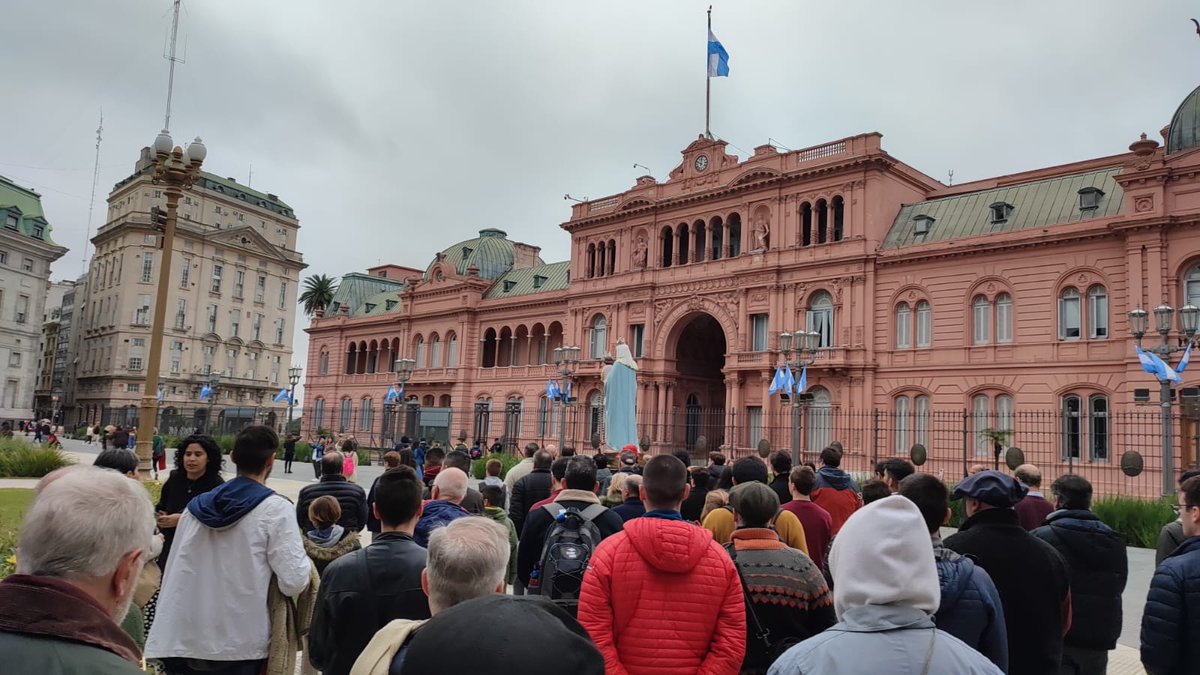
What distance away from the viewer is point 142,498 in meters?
2.68

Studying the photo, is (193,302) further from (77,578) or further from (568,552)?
(77,578)

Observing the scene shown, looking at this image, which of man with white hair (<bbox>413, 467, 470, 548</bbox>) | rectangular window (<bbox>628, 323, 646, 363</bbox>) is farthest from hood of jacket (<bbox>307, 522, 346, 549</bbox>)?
rectangular window (<bbox>628, 323, 646, 363</bbox>)

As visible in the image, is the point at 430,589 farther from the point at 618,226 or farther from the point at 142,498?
the point at 618,226

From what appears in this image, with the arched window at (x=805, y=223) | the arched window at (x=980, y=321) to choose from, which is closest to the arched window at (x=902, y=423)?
the arched window at (x=980, y=321)

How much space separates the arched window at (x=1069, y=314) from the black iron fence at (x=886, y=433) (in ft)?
10.5

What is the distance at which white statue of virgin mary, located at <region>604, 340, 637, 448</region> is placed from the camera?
21.5 meters

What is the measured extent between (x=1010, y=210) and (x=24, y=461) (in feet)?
117

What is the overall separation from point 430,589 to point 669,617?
4.84 ft

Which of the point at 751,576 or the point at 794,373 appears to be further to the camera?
the point at 794,373

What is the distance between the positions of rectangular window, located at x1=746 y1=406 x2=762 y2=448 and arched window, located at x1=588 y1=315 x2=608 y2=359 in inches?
400

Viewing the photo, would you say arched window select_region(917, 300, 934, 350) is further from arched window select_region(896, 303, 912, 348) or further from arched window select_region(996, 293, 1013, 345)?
arched window select_region(996, 293, 1013, 345)

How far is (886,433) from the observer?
3353 centimetres

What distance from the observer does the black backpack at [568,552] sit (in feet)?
17.6

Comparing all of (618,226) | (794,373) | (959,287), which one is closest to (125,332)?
(618,226)
